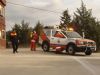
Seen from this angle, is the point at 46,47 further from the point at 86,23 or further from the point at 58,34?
the point at 86,23

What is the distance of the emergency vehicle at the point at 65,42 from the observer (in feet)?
101

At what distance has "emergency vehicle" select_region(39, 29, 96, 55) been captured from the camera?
30.9m

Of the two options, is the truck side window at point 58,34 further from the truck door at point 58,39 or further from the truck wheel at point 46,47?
the truck wheel at point 46,47

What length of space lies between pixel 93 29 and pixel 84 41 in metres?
16.0

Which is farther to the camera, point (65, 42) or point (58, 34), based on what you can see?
point (58, 34)

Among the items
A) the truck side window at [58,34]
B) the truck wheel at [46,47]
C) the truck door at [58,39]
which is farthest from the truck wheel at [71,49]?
the truck wheel at [46,47]

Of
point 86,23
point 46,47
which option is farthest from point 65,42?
point 86,23

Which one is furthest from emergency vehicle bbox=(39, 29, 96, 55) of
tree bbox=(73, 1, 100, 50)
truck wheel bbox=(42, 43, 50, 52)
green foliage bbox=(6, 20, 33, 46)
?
green foliage bbox=(6, 20, 33, 46)

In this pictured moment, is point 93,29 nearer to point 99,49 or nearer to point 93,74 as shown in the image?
point 99,49

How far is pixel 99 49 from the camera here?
47156 millimetres

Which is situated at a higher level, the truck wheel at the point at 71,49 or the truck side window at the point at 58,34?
the truck side window at the point at 58,34

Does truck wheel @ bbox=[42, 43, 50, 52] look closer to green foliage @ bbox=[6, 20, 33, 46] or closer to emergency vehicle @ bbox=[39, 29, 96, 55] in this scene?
emergency vehicle @ bbox=[39, 29, 96, 55]

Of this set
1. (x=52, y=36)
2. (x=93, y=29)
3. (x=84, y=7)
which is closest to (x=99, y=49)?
(x=93, y=29)

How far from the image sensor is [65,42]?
1252 inches
